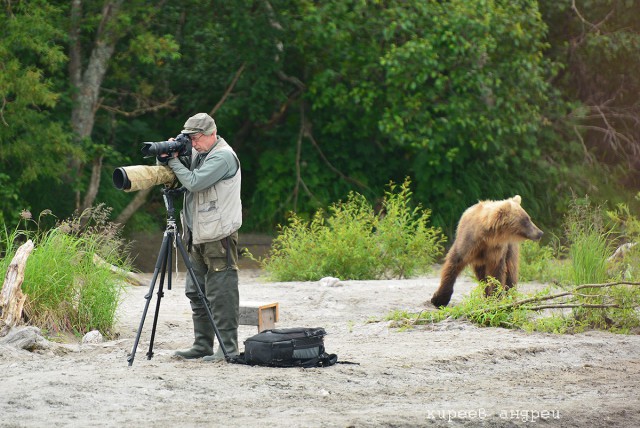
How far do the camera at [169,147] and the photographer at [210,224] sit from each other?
0.05 meters

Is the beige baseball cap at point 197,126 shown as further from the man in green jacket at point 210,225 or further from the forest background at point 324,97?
the forest background at point 324,97

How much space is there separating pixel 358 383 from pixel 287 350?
58 cm

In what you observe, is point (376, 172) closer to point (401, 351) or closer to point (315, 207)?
point (315, 207)

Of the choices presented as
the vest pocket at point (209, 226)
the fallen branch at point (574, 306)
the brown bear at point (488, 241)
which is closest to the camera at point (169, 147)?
the vest pocket at point (209, 226)

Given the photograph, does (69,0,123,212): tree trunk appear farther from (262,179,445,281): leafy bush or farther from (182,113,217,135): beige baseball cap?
(182,113,217,135): beige baseball cap

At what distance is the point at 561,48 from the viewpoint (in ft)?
66.6

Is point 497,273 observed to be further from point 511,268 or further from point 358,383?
point 358,383

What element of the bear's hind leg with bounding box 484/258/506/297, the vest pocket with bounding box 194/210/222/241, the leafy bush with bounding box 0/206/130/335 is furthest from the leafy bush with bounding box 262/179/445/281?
the vest pocket with bounding box 194/210/222/241

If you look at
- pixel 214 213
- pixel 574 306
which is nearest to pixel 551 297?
pixel 574 306

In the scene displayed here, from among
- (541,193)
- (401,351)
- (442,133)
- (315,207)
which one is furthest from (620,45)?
(401,351)

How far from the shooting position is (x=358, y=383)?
260 inches

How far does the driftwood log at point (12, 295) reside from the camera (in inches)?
313

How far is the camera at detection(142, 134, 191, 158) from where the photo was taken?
22.6ft

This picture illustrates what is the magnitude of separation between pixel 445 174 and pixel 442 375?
11884mm
